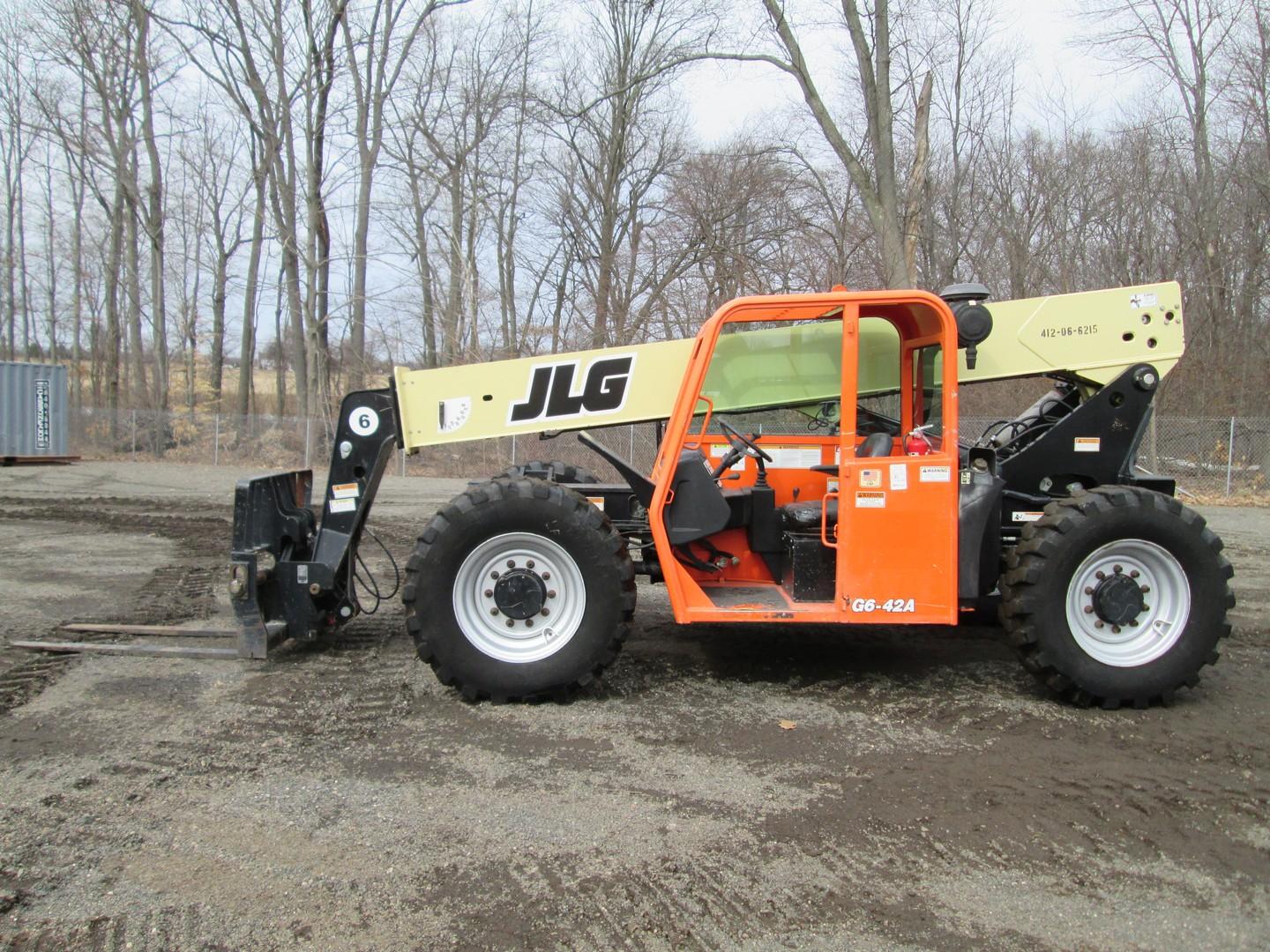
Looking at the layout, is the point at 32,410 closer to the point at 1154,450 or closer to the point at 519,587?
the point at 519,587

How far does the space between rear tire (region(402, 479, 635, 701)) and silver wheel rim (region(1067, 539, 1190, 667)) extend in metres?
2.45

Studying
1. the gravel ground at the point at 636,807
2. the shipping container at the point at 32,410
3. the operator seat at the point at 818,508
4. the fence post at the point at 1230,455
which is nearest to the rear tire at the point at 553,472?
the gravel ground at the point at 636,807

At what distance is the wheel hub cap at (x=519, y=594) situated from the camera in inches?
190

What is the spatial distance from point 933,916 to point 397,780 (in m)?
2.22

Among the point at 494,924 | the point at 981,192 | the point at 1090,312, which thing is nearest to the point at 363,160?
the point at 981,192

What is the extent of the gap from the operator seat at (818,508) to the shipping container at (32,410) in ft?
76.7

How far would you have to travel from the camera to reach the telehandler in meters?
4.76

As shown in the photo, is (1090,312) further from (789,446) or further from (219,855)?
(219,855)

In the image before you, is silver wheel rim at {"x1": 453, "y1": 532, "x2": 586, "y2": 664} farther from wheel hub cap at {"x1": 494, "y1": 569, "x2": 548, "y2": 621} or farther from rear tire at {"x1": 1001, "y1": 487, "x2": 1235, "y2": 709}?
rear tire at {"x1": 1001, "y1": 487, "x2": 1235, "y2": 709}

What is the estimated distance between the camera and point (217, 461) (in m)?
24.0

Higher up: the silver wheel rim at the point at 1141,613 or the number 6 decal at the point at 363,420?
the number 6 decal at the point at 363,420

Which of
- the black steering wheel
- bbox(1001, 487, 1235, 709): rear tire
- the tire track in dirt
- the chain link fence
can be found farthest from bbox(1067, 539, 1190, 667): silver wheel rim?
the chain link fence

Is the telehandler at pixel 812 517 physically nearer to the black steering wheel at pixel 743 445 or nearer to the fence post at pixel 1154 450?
the black steering wheel at pixel 743 445

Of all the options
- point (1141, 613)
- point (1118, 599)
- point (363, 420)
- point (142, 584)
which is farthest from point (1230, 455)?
point (142, 584)
